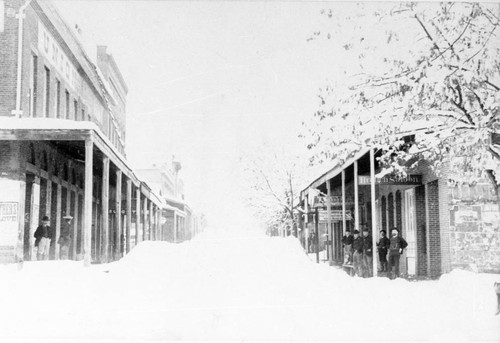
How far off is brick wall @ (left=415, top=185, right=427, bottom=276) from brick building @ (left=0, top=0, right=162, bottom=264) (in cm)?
906

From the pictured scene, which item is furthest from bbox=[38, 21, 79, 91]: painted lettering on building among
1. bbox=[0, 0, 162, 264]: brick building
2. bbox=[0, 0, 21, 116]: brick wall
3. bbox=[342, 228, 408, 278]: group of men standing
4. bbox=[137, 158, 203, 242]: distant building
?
bbox=[137, 158, 203, 242]: distant building

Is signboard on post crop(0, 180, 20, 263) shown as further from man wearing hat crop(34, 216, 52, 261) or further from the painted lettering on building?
the painted lettering on building

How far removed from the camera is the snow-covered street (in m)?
9.70

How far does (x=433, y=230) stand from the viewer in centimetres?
1786

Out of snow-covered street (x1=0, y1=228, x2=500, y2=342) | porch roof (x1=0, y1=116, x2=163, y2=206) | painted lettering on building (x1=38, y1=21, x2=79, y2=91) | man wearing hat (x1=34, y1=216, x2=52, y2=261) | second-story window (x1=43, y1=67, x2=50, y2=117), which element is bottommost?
snow-covered street (x1=0, y1=228, x2=500, y2=342)

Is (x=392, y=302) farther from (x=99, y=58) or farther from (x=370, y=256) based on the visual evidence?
(x=99, y=58)

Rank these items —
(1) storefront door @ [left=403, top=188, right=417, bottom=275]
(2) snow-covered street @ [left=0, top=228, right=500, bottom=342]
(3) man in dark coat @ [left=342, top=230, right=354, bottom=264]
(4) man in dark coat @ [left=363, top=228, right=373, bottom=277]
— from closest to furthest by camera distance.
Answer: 1. (2) snow-covered street @ [left=0, top=228, right=500, bottom=342]
2. (4) man in dark coat @ [left=363, top=228, right=373, bottom=277]
3. (1) storefront door @ [left=403, top=188, right=417, bottom=275]
4. (3) man in dark coat @ [left=342, top=230, right=354, bottom=264]

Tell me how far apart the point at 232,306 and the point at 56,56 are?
13716 mm

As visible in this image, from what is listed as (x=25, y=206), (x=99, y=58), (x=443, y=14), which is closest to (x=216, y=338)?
(x=443, y=14)

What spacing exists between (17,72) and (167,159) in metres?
69.4

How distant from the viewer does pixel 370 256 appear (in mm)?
18891

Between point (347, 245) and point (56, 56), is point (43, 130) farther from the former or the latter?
point (347, 245)

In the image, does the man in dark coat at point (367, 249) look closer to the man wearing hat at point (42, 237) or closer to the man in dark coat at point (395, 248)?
the man in dark coat at point (395, 248)

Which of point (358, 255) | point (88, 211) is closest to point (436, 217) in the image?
point (358, 255)
